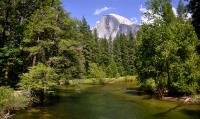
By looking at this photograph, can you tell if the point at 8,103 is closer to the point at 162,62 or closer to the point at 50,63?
the point at 50,63

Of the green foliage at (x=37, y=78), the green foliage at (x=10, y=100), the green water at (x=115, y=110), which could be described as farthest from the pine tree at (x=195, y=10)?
the green foliage at (x=10, y=100)

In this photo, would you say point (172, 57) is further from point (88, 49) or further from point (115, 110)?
point (88, 49)

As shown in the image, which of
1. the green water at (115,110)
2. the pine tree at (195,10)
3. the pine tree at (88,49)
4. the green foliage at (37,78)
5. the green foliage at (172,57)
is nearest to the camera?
the pine tree at (195,10)

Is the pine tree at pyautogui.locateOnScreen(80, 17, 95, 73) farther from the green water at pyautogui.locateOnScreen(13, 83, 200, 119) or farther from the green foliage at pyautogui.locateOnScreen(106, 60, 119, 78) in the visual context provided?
the green water at pyautogui.locateOnScreen(13, 83, 200, 119)

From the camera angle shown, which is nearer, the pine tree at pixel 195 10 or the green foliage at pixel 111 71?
the pine tree at pixel 195 10

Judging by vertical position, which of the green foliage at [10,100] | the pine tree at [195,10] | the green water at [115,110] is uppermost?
the pine tree at [195,10]

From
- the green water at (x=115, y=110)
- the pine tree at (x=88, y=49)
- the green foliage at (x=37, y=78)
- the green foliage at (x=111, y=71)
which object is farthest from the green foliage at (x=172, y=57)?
the pine tree at (x=88, y=49)

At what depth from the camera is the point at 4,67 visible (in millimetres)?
43312

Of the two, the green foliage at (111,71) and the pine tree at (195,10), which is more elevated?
the pine tree at (195,10)

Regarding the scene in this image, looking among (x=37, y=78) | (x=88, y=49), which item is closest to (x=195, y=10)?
(x=37, y=78)

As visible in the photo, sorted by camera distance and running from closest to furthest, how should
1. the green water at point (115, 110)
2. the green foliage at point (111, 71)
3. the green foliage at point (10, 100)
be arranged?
the green foliage at point (10, 100)
the green water at point (115, 110)
the green foliage at point (111, 71)

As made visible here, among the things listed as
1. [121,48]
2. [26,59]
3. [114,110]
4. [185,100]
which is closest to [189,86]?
[185,100]

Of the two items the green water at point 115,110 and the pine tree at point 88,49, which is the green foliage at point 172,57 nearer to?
the green water at point 115,110

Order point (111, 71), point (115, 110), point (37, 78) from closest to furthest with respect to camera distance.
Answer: point (115, 110)
point (37, 78)
point (111, 71)
